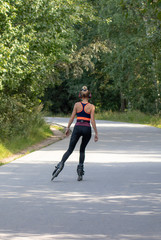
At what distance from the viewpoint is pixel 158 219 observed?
870 cm

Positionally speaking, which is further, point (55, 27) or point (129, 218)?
point (55, 27)

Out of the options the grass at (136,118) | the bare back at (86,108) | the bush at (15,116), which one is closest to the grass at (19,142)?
the bush at (15,116)

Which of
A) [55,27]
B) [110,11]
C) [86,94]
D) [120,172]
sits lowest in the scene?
[120,172]

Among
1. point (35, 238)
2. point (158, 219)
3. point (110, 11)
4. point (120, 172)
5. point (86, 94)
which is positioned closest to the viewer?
point (35, 238)

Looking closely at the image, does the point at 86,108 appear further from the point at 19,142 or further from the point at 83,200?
the point at 19,142

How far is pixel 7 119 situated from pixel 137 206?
49.1 ft

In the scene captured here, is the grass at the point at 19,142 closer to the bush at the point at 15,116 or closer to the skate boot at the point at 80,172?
the bush at the point at 15,116

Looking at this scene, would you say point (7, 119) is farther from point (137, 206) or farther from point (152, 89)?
point (152, 89)

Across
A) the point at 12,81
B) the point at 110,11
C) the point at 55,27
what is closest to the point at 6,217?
the point at 12,81

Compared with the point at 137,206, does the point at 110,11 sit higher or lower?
higher

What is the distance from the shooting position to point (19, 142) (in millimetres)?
22938

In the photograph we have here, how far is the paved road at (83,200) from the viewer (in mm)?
7922

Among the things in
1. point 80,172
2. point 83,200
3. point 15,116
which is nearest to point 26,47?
point 15,116

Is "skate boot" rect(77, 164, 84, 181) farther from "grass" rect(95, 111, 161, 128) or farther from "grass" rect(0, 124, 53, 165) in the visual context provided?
"grass" rect(95, 111, 161, 128)
